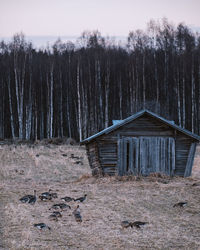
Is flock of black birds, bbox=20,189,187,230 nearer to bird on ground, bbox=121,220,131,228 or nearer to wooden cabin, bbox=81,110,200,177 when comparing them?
bird on ground, bbox=121,220,131,228

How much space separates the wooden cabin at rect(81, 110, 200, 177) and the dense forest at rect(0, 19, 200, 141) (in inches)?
688

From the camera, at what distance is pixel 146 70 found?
38.3 metres

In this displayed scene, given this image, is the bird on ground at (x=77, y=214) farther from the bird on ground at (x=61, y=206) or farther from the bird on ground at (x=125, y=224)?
the bird on ground at (x=125, y=224)

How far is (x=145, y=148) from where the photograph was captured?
59.3ft

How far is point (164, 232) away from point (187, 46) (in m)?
34.9

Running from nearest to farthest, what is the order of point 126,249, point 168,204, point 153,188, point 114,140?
point 126,249 → point 168,204 → point 153,188 → point 114,140

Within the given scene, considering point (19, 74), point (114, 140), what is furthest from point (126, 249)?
point (19, 74)

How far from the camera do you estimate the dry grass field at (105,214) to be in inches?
336

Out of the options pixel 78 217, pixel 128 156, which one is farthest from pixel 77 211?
pixel 128 156

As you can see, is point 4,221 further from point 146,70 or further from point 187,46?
point 187,46

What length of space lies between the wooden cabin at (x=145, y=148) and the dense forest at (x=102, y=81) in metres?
17.5

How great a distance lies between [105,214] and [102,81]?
3011cm

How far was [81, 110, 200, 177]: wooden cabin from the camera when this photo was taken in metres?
18.0

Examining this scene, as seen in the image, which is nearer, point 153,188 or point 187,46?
point 153,188
